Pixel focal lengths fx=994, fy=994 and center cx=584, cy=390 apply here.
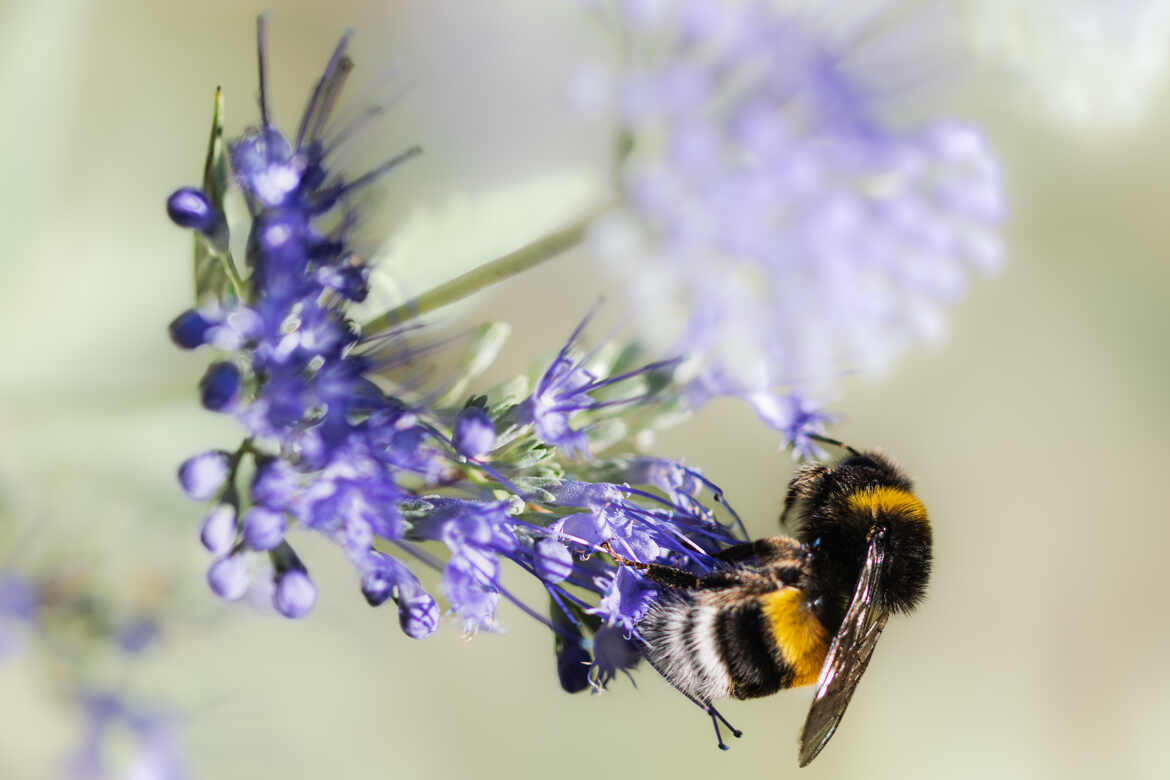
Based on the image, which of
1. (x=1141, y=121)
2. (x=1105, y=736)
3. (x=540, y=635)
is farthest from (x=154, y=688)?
(x=1141, y=121)

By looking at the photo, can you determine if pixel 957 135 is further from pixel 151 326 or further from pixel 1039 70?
pixel 151 326

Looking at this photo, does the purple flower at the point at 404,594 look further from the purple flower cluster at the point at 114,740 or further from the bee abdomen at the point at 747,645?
the purple flower cluster at the point at 114,740

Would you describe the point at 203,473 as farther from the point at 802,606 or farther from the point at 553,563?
the point at 802,606

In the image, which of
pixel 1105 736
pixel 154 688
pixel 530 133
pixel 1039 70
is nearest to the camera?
pixel 154 688

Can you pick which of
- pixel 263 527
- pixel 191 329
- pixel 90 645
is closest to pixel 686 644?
pixel 263 527

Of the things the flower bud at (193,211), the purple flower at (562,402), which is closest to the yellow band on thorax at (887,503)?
the purple flower at (562,402)
